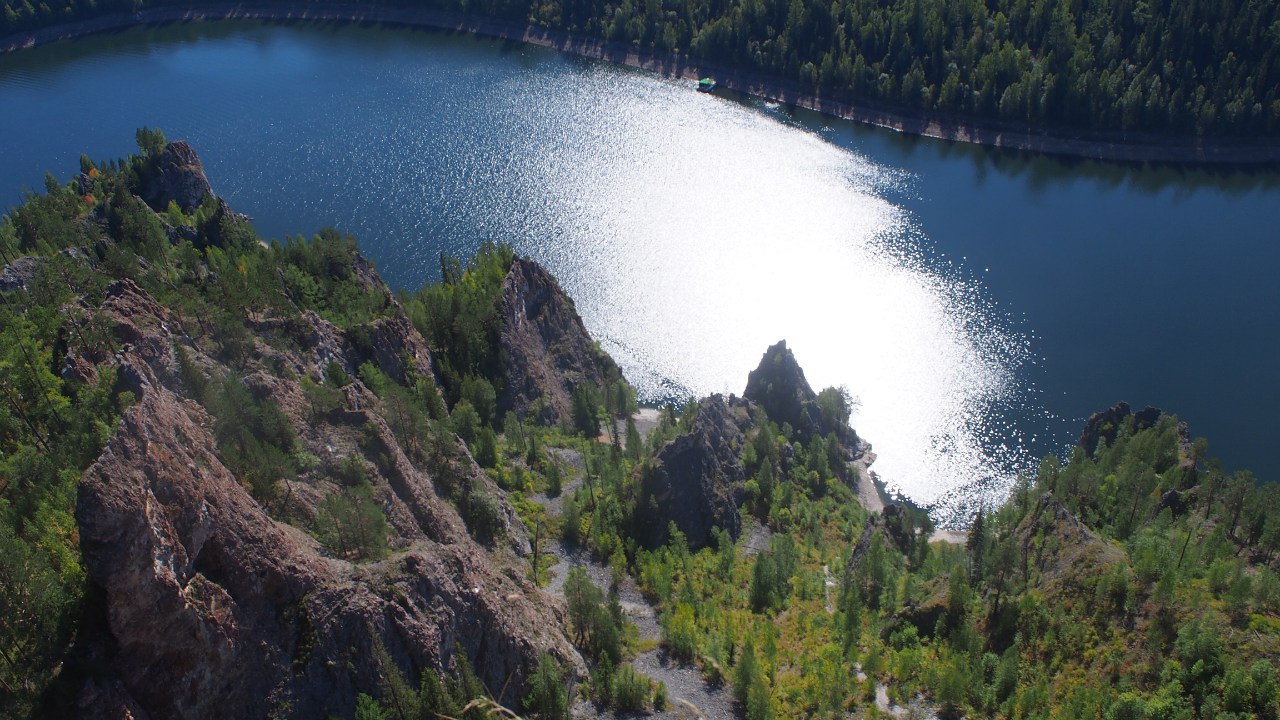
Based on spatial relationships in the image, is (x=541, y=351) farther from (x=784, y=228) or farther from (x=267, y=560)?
(x=267, y=560)

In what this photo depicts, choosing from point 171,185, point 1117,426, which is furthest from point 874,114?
point 171,185

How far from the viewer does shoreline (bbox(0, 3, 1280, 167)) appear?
139250 mm

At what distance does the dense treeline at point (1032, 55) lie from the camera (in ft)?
459

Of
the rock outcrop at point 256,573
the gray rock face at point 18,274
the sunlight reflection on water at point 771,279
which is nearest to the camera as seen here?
the rock outcrop at point 256,573

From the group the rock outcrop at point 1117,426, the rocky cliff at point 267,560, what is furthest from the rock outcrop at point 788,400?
the rocky cliff at point 267,560

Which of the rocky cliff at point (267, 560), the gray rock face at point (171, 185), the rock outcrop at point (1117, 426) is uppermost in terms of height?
the gray rock face at point (171, 185)

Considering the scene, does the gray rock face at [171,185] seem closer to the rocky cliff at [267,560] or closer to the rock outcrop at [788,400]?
the rocky cliff at [267,560]

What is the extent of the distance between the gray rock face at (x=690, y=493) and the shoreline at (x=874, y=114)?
313 feet

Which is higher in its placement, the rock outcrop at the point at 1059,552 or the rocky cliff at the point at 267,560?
the rocky cliff at the point at 267,560

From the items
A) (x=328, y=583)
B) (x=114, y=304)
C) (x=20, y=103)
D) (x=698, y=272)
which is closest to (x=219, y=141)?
(x=20, y=103)

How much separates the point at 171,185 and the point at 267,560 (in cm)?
6609

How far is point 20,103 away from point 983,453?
548 feet

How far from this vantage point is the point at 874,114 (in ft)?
498

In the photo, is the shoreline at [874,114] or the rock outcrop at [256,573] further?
the shoreline at [874,114]
